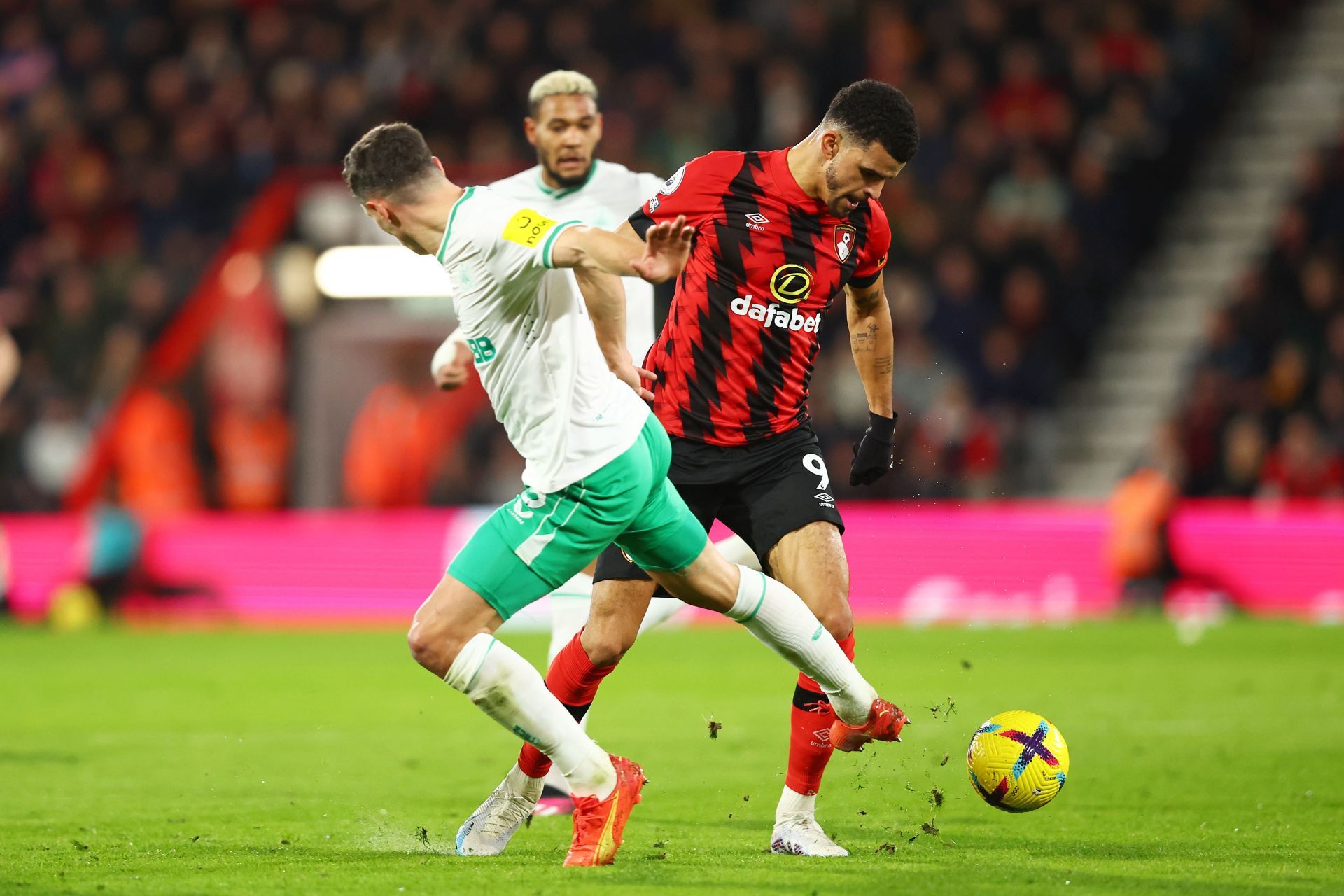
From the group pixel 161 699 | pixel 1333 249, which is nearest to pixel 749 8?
pixel 1333 249

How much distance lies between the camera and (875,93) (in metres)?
6.02

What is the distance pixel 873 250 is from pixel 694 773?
2685mm

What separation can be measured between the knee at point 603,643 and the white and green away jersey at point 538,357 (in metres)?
0.77

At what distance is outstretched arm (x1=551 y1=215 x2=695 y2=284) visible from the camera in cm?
507

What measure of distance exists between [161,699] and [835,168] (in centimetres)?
643

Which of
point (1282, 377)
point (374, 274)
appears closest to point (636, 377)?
point (1282, 377)

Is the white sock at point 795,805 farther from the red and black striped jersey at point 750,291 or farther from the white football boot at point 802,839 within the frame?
the red and black striped jersey at point 750,291

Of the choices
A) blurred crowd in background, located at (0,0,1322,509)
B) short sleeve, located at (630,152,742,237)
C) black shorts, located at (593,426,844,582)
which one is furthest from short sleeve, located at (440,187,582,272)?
blurred crowd in background, located at (0,0,1322,509)

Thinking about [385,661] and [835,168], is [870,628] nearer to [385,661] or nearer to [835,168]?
[385,661]

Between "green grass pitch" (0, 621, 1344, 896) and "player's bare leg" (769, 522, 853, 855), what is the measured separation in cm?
21

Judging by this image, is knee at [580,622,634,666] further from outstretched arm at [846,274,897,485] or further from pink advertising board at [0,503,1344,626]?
pink advertising board at [0,503,1344,626]

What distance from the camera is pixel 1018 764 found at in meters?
6.07

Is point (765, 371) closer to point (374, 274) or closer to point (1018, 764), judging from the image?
point (1018, 764)

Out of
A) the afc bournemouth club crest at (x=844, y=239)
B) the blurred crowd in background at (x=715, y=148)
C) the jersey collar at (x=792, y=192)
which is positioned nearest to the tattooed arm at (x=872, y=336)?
the afc bournemouth club crest at (x=844, y=239)
